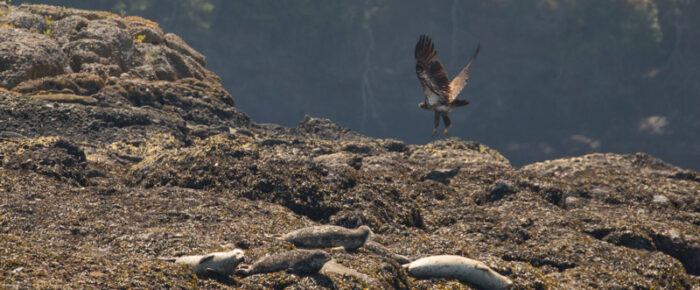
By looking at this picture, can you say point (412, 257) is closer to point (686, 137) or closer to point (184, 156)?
point (184, 156)

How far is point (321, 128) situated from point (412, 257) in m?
19.3

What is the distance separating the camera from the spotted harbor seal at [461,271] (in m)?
14.3

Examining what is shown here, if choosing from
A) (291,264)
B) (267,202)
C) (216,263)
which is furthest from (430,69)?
(216,263)

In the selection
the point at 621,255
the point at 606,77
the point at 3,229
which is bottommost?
the point at 3,229

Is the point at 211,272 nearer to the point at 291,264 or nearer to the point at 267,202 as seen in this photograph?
the point at 291,264

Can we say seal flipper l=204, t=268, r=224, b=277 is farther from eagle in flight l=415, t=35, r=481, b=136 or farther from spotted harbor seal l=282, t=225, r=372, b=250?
eagle in flight l=415, t=35, r=481, b=136

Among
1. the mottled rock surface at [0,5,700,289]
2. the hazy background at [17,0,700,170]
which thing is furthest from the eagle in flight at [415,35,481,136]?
the hazy background at [17,0,700,170]

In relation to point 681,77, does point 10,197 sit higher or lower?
lower

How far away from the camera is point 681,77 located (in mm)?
143000

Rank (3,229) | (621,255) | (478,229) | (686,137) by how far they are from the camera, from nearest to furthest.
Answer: (3,229) → (621,255) → (478,229) → (686,137)

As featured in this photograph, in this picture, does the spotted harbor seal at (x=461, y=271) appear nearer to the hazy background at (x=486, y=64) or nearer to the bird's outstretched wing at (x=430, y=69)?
the bird's outstretched wing at (x=430, y=69)

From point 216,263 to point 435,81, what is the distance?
10.1 meters

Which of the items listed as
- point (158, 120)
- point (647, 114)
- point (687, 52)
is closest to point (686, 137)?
point (647, 114)

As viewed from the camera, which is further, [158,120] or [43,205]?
[158,120]
